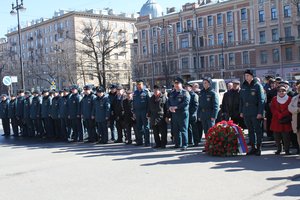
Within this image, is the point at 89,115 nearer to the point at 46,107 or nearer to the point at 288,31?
the point at 46,107

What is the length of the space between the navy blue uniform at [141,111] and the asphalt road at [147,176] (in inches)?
42.8

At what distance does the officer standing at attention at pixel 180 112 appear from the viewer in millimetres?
11383

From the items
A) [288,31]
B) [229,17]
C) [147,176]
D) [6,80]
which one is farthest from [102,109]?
[229,17]

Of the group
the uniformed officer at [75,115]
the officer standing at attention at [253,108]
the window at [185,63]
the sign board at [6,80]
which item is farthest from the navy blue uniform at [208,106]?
the window at [185,63]

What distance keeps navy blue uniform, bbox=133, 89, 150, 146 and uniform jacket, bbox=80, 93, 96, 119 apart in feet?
7.19

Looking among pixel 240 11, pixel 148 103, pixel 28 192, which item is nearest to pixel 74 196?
pixel 28 192

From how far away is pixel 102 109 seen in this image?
13.7 meters

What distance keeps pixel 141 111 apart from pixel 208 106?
2434 millimetres

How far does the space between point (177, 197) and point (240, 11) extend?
64164 millimetres

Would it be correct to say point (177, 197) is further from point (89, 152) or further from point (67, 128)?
point (67, 128)

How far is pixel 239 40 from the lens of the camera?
222 feet

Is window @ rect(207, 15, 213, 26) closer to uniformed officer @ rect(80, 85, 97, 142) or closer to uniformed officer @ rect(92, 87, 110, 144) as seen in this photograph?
uniformed officer @ rect(80, 85, 97, 142)

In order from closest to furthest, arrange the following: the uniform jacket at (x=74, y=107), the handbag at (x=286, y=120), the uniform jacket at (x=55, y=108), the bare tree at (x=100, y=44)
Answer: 1. the handbag at (x=286, y=120)
2. the uniform jacket at (x=74, y=107)
3. the uniform jacket at (x=55, y=108)
4. the bare tree at (x=100, y=44)

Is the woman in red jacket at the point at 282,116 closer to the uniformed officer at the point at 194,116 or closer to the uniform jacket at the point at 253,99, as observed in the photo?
the uniform jacket at the point at 253,99
